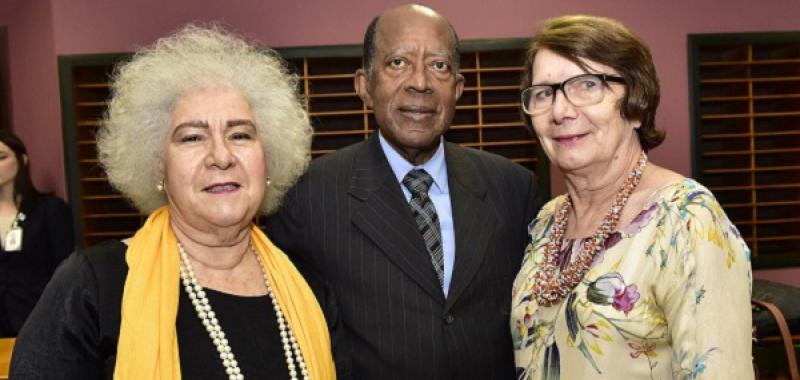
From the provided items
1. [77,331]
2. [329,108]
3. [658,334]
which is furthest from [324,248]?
[329,108]

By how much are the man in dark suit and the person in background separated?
269cm

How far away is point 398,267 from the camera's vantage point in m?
1.82

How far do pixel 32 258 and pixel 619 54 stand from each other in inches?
141

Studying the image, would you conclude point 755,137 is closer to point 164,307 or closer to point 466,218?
point 466,218

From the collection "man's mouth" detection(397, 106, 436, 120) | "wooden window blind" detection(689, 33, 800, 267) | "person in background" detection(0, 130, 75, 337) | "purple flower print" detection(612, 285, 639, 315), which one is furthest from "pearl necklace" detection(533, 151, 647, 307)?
"wooden window blind" detection(689, 33, 800, 267)

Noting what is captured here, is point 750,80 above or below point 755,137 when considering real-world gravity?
above

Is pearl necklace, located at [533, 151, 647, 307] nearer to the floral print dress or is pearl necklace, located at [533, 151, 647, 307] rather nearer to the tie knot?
the floral print dress

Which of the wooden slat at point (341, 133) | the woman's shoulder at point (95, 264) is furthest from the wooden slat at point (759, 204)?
the woman's shoulder at point (95, 264)

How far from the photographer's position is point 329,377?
63.2 inches

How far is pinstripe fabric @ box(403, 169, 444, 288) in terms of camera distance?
1.88 m

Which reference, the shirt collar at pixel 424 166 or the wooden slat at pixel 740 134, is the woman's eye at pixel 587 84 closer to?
the shirt collar at pixel 424 166

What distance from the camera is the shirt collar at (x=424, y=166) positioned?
201 cm

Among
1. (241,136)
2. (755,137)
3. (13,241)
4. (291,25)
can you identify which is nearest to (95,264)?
(241,136)

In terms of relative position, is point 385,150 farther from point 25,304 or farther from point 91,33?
point 91,33
